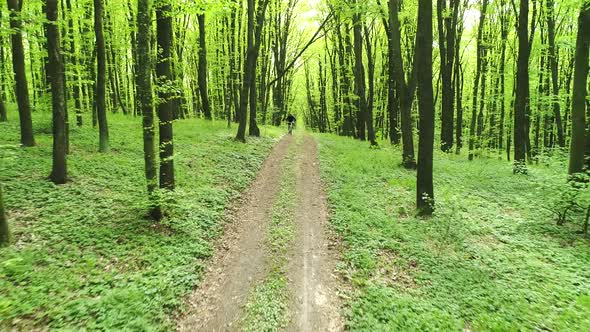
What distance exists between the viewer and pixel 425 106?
933 cm

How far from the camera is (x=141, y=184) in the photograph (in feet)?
33.1

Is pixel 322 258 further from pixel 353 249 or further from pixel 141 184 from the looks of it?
pixel 141 184

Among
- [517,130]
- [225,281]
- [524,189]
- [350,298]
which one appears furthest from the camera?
[517,130]

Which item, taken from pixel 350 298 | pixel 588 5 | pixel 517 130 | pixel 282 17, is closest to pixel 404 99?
pixel 517 130

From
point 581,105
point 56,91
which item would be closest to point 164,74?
point 56,91

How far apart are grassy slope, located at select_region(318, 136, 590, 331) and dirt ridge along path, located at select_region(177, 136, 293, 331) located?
6.90 ft

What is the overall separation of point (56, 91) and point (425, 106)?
407 inches

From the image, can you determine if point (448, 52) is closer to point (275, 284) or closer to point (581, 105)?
point (581, 105)

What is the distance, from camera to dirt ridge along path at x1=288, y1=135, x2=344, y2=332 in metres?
5.91

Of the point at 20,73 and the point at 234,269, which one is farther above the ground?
the point at 20,73

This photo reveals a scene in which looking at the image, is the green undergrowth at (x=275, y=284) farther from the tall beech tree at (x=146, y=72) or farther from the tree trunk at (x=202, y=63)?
the tree trunk at (x=202, y=63)

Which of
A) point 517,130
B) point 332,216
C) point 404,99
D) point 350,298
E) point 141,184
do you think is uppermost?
point 404,99

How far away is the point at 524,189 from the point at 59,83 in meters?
16.0

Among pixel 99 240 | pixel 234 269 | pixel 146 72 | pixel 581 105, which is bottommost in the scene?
pixel 234 269
